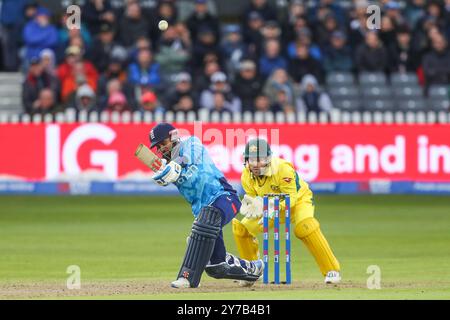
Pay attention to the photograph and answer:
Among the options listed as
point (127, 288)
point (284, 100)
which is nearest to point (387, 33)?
point (284, 100)

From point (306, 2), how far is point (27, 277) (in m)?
16.2

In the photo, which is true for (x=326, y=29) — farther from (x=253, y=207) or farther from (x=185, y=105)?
(x=253, y=207)

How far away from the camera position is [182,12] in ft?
98.0

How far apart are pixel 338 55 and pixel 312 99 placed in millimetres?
1972

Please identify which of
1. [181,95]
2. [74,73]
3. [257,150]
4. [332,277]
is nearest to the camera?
[257,150]

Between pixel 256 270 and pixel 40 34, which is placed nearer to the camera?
pixel 256 270

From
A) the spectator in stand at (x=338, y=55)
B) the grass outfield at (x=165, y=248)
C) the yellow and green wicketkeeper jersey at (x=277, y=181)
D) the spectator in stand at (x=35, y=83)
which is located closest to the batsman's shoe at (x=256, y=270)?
the grass outfield at (x=165, y=248)

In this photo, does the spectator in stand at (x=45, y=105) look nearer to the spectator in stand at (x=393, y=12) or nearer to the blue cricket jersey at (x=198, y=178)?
the spectator in stand at (x=393, y=12)

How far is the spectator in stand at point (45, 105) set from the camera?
26.3 m

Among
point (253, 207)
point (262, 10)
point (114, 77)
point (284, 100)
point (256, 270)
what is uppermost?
point (262, 10)

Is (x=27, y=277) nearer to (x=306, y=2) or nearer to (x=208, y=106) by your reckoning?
(x=208, y=106)

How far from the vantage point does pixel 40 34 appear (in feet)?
90.1
